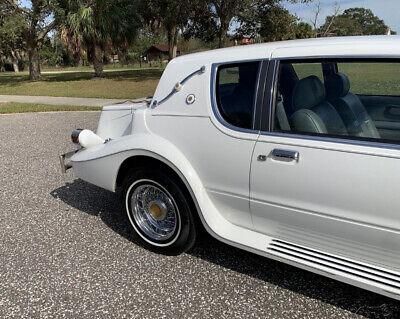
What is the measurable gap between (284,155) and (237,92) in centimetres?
62

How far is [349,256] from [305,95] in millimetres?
1104

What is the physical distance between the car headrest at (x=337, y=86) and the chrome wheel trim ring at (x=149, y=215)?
1.48m

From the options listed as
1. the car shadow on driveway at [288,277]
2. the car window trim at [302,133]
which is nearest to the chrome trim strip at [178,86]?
the car window trim at [302,133]

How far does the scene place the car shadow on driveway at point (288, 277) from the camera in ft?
7.59

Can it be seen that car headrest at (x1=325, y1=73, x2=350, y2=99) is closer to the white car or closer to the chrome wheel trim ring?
the white car

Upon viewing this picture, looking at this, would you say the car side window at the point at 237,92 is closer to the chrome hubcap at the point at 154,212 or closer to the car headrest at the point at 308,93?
the car headrest at the point at 308,93

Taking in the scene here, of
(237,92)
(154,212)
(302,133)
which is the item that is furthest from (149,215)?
(302,133)

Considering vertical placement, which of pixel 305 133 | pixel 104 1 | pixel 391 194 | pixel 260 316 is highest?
pixel 104 1

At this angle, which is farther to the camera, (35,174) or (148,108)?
(35,174)

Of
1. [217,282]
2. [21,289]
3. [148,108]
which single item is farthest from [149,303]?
[148,108]

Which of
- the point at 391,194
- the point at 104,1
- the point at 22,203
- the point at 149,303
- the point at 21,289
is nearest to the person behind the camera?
the point at 391,194

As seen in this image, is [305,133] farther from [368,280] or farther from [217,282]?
[217,282]

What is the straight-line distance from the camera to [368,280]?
77.0 inches

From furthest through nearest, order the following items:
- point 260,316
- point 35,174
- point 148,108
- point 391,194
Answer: point 35,174, point 148,108, point 260,316, point 391,194
